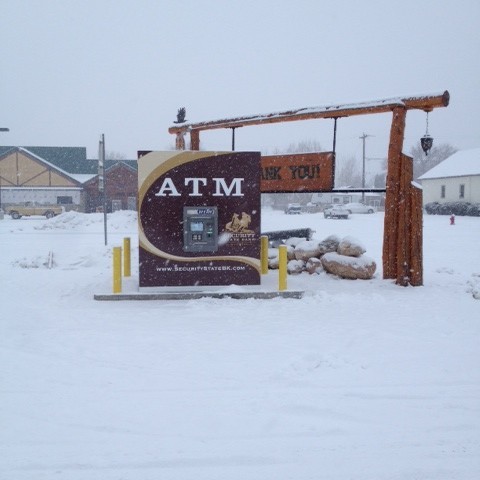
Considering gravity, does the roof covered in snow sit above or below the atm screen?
above

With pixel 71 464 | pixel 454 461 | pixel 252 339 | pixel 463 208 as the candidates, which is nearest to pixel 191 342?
pixel 252 339

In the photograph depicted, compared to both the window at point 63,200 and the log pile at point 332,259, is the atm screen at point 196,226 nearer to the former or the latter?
the log pile at point 332,259

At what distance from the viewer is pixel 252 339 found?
7.12m

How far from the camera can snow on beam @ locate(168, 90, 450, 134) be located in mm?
10859

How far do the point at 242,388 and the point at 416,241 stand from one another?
7.09m

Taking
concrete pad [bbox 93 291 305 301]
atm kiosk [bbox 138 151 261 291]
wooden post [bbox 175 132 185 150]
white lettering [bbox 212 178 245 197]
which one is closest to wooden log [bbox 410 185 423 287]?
concrete pad [bbox 93 291 305 301]

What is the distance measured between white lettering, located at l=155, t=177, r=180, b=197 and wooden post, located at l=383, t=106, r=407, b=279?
15.6ft

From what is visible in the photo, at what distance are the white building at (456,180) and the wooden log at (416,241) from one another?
4305 centimetres

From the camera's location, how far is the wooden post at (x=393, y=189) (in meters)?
11.4

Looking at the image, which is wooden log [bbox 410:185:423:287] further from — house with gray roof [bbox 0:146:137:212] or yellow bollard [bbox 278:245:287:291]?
house with gray roof [bbox 0:146:137:212]

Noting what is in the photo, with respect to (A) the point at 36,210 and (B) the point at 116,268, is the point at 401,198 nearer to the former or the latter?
(B) the point at 116,268

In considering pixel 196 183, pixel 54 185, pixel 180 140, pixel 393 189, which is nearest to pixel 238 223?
pixel 196 183

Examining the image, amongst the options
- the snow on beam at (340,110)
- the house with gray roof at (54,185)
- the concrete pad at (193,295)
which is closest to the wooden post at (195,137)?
the snow on beam at (340,110)

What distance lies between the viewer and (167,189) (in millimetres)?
10109
